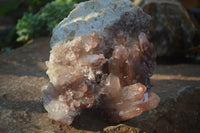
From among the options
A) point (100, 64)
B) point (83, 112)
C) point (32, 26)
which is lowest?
point (83, 112)

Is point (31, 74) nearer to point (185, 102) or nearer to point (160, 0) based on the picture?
point (185, 102)

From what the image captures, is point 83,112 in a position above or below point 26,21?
below

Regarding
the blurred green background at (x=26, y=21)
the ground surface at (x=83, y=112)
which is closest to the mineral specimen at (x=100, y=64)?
the ground surface at (x=83, y=112)

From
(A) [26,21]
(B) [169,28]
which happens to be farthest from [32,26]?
(B) [169,28]

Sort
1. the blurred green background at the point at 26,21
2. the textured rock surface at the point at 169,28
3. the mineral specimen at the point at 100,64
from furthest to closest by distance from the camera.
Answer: the textured rock surface at the point at 169,28
the blurred green background at the point at 26,21
the mineral specimen at the point at 100,64

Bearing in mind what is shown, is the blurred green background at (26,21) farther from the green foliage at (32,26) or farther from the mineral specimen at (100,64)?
the mineral specimen at (100,64)

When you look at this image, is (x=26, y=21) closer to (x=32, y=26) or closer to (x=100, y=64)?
(x=32, y=26)
